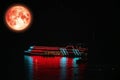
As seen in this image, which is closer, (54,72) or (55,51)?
(54,72)

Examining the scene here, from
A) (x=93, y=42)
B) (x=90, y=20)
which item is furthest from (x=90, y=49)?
(x=90, y=20)

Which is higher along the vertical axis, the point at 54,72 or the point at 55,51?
the point at 55,51

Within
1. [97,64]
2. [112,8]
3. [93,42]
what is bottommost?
[97,64]

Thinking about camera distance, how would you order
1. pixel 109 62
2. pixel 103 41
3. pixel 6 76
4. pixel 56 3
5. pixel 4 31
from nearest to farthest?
pixel 4 31, pixel 6 76, pixel 56 3, pixel 103 41, pixel 109 62

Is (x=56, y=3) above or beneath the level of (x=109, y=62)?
above

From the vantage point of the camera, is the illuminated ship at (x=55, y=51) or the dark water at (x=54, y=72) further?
the illuminated ship at (x=55, y=51)

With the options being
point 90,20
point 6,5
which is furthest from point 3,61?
point 90,20

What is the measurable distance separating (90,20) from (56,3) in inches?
76.9

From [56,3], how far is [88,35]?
423 cm

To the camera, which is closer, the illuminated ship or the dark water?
the dark water

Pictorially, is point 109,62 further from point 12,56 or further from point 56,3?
point 12,56

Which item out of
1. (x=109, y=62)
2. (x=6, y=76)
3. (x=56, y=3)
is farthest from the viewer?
(x=109, y=62)

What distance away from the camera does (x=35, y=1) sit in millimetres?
11727

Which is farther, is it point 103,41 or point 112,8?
point 103,41
